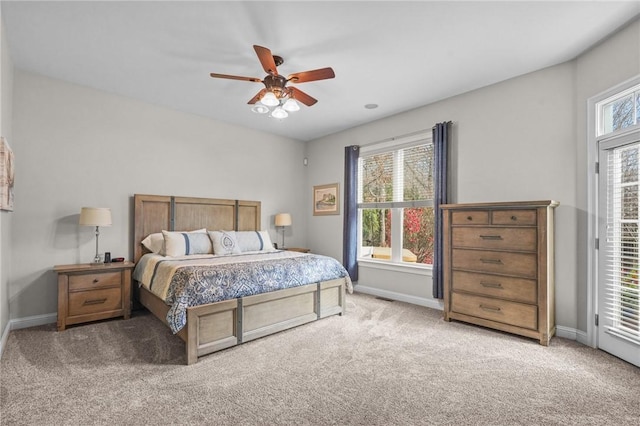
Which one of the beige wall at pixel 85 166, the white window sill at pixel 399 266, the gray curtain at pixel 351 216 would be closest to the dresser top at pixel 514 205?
the white window sill at pixel 399 266

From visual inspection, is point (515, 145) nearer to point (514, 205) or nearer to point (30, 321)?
point (514, 205)

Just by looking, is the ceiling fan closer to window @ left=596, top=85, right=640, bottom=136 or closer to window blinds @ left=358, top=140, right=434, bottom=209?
window blinds @ left=358, top=140, right=434, bottom=209

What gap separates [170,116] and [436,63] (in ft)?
12.0

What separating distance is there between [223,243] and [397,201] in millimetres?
2662

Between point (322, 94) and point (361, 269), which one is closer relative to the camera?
point (322, 94)

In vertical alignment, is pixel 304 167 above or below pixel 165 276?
above

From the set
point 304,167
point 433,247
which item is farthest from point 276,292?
point 304,167

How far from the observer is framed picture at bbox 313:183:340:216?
5656mm

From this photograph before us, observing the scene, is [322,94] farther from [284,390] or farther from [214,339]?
[284,390]

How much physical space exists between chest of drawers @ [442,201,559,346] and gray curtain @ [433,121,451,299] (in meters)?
0.43

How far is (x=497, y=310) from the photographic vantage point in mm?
3260

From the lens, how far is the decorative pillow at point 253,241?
4.56 metres

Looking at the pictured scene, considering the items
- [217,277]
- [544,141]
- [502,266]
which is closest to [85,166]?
[217,277]

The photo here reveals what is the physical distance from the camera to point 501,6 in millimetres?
2377
